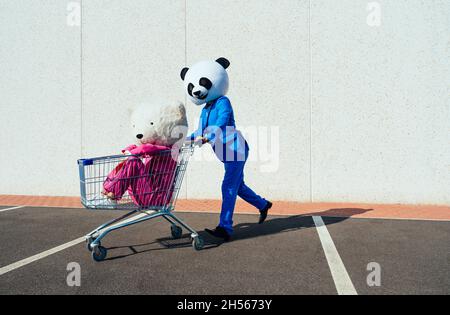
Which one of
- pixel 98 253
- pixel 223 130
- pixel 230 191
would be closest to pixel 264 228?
pixel 230 191

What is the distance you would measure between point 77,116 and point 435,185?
266 inches

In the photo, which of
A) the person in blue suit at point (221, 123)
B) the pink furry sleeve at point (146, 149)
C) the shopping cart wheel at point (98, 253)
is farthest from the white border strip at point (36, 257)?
the person in blue suit at point (221, 123)

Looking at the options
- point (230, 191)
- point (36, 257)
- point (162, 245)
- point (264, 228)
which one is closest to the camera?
point (36, 257)

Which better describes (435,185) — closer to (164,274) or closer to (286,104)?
(286,104)

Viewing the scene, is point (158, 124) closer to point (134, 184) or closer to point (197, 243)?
point (134, 184)

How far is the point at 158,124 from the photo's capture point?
343 centimetres

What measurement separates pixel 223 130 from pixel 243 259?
134 centimetres

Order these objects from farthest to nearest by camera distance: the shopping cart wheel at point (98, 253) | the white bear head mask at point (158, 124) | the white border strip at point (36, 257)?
the white bear head mask at point (158, 124)
the shopping cart wheel at point (98, 253)
the white border strip at point (36, 257)

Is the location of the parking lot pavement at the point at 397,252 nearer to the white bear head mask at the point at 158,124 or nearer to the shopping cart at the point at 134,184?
the shopping cart at the point at 134,184

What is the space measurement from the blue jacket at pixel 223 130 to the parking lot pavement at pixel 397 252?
1.44 metres

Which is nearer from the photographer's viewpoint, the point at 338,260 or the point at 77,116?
the point at 338,260

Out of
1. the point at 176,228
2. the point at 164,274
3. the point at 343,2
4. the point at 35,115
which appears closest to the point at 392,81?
the point at 343,2

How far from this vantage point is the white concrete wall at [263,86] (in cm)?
625

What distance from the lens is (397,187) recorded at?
6.25 meters
